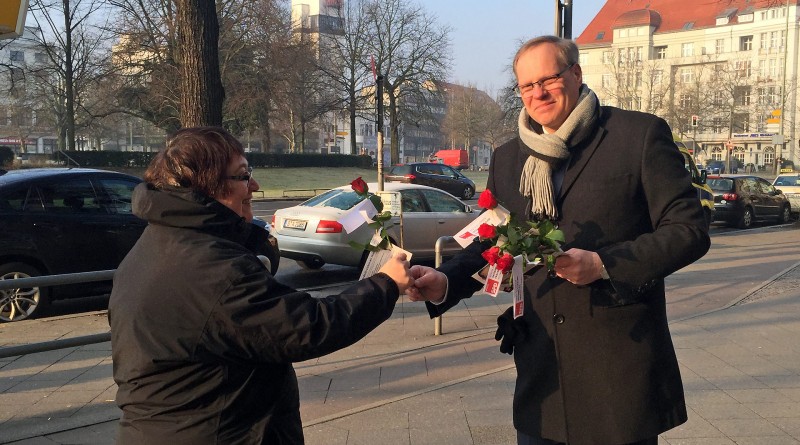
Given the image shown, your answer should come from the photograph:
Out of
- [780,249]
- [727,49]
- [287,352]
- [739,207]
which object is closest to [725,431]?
[287,352]

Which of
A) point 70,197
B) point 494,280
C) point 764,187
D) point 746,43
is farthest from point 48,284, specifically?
point 746,43

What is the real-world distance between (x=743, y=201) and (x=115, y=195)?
1774 centimetres

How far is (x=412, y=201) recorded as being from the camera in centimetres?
1214

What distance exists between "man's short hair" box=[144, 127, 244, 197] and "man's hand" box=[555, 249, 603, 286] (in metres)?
1.03

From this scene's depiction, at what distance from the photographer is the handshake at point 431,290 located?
7.07ft

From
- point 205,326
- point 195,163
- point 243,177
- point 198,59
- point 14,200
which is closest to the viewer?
point 205,326

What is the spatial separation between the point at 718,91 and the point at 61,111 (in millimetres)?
47290

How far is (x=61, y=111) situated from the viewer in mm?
46438

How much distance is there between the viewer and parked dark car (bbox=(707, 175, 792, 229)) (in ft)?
65.3

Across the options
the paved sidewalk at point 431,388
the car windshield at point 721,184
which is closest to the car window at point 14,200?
the paved sidewalk at point 431,388

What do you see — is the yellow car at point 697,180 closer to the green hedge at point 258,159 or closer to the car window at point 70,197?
the car window at point 70,197

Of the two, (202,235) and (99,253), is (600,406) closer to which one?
(202,235)

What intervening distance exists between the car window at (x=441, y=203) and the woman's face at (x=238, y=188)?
10177 mm

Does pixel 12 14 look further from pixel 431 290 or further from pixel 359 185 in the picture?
pixel 431 290
